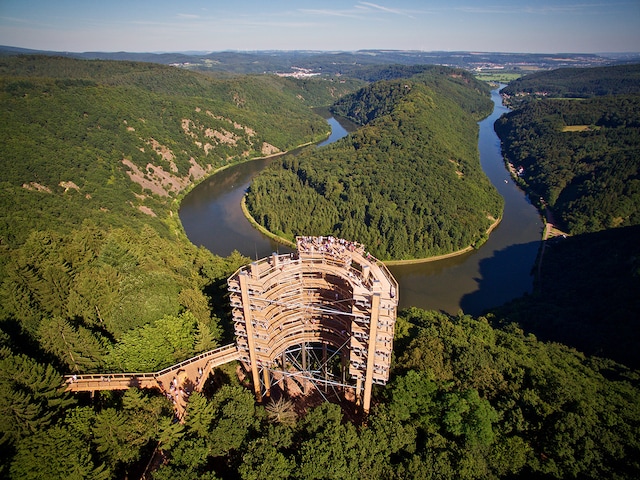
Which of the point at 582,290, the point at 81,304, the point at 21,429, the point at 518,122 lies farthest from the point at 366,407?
the point at 518,122

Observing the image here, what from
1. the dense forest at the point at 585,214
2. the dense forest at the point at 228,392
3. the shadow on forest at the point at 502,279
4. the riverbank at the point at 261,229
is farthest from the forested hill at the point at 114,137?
the dense forest at the point at 585,214

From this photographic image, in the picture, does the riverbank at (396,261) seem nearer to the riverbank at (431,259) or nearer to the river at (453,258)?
the riverbank at (431,259)

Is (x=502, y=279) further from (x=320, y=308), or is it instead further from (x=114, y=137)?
(x=114, y=137)

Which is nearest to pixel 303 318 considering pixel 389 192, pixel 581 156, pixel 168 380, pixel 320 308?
pixel 320 308

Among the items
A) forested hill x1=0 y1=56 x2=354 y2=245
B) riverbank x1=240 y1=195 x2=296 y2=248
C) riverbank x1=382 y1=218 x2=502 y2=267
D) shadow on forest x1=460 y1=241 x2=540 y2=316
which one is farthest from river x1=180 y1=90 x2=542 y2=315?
forested hill x1=0 y1=56 x2=354 y2=245

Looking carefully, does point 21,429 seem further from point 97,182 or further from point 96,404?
point 97,182

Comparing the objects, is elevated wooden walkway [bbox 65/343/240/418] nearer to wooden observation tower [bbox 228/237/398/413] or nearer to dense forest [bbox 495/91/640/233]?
wooden observation tower [bbox 228/237/398/413]
